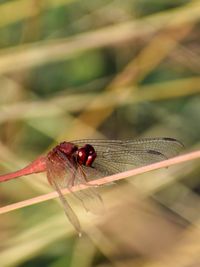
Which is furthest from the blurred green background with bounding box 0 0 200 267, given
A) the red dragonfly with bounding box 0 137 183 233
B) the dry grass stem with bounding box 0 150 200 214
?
the dry grass stem with bounding box 0 150 200 214

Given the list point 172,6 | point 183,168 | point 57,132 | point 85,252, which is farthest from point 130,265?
point 172,6

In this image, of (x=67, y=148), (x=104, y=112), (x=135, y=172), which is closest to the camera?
(x=135, y=172)

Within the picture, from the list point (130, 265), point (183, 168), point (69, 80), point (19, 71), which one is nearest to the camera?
point (130, 265)

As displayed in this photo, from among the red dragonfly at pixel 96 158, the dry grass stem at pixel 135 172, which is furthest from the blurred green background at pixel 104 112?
the dry grass stem at pixel 135 172

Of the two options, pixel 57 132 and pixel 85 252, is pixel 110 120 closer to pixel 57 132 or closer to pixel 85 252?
pixel 57 132

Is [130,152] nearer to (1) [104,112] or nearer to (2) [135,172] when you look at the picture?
(2) [135,172]

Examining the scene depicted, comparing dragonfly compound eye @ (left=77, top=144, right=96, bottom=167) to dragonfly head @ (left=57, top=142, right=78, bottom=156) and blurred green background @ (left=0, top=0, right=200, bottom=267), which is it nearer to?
dragonfly head @ (left=57, top=142, right=78, bottom=156)

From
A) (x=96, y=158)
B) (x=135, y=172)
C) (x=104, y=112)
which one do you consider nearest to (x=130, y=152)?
(x=96, y=158)
